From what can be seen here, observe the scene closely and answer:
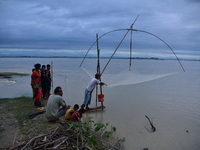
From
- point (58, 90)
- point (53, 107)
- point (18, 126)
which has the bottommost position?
A: point (18, 126)

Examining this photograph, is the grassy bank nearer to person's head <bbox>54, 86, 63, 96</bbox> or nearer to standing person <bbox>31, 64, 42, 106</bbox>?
standing person <bbox>31, 64, 42, 106</bbox>

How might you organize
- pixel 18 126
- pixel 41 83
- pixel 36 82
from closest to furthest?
pixel 18 126
pixel 36 82
pixel 41 83

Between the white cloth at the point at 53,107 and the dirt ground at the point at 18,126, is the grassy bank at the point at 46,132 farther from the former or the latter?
the white cloth at the point at 53,107

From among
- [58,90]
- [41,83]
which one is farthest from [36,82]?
[58,90]

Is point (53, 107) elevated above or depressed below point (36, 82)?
below

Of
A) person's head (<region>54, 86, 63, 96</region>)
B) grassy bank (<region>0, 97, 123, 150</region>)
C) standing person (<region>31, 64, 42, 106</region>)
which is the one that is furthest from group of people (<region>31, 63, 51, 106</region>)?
person's head (<region>54, 86, 63, 96</region>)

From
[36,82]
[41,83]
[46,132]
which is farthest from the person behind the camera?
[41,83]

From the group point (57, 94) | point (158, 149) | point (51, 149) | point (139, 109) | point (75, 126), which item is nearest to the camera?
point (51, 149)

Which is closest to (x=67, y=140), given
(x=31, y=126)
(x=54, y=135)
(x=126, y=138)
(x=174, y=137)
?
(x=54, y=135)

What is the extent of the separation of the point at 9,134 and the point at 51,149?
1.54 m

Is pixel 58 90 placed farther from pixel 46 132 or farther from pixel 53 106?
pixel 46 132

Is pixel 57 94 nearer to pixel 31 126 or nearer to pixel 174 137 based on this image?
pixel 31 126

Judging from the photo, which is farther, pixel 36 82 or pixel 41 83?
pixel 41 83

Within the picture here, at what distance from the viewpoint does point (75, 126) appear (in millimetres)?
3529
